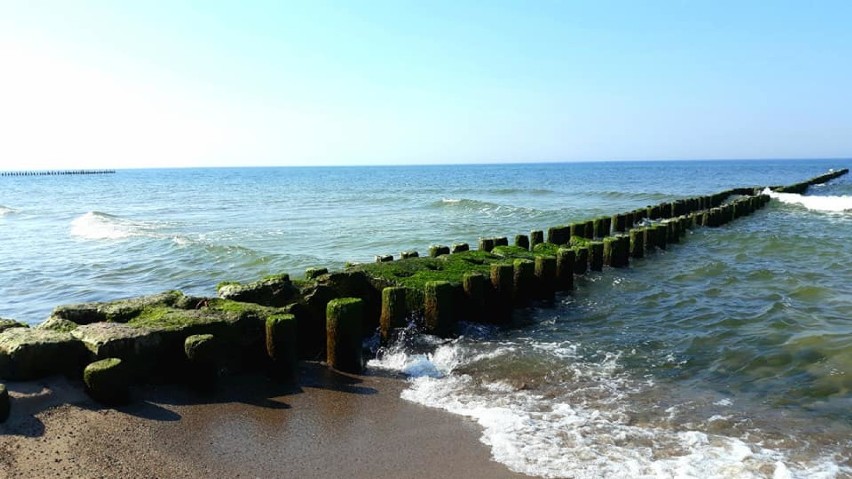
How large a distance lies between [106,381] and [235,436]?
140cm

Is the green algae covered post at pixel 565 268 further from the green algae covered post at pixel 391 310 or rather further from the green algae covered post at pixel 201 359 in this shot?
the green algae covered post at pixel 201 359

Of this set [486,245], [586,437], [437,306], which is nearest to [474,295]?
[437,306]

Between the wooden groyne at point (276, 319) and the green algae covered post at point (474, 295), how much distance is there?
15mm

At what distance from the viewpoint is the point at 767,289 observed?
1207 cm

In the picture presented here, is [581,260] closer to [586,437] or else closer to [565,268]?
[565,268]

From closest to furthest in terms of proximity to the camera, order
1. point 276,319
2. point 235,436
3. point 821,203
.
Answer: point 235,436 < point 276,319 < point 821,203

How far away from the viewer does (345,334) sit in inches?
287

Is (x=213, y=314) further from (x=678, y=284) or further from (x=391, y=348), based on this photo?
(x=678, y=284)

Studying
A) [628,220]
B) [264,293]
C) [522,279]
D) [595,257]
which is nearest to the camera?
[264,293]

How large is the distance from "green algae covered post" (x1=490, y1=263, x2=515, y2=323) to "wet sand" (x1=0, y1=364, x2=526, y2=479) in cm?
340

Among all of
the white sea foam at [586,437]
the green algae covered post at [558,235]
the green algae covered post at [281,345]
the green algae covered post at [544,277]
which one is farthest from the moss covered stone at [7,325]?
the green algae covered post at [558,235]

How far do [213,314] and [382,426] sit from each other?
101 inches

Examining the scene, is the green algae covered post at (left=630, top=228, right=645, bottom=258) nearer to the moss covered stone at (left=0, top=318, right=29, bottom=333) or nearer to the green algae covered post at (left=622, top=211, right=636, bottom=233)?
the green algae covered post at (left=622, top=211, right=636, bottom=233)

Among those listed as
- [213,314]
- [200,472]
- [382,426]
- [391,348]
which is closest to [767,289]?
[391,348]
